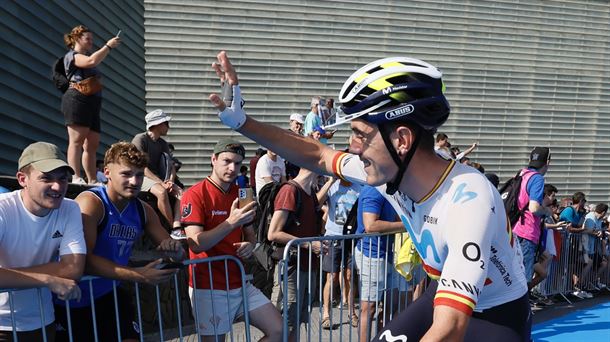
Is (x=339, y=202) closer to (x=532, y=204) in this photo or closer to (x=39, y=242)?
(x=532, y=204)

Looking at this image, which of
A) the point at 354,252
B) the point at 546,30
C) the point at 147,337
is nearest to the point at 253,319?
the point at 354,252

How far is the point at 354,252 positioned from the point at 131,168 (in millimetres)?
2252

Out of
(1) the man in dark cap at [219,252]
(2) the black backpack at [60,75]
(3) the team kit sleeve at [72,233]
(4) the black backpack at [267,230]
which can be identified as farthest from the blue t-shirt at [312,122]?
(3) the team kit sleeve at [72,233]

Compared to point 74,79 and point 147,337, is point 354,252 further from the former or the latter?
point 74,79

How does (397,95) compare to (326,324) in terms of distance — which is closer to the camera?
(397,95)

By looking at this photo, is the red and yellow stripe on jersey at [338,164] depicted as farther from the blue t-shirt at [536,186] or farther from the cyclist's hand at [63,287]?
the blue t-shirt at [536,186]

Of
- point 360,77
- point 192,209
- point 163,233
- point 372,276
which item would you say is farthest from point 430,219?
point 372,276

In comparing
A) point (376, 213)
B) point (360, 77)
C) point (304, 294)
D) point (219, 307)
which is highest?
point (360, 77)

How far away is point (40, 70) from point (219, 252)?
5.82 metres

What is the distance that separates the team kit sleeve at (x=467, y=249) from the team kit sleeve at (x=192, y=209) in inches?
110

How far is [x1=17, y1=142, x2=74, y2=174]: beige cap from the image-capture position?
4.05 meters

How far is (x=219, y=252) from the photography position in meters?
5.43

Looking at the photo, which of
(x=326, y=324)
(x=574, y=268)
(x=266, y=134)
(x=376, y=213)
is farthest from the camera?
(x=574, y=268)

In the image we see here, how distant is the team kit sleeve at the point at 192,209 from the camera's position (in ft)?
17.2
